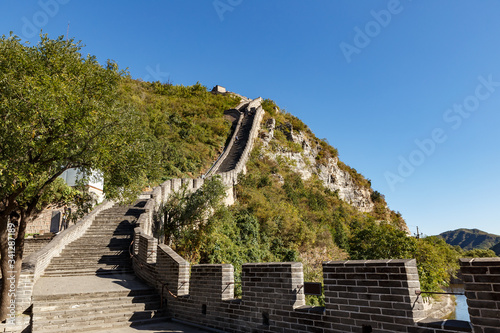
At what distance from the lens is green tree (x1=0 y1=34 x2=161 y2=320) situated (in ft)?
22.7

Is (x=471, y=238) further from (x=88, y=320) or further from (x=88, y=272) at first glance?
(x=88, y=320)

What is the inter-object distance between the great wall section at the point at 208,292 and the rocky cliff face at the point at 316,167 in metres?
24.4

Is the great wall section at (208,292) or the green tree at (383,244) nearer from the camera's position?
the great wall section at (208,292)

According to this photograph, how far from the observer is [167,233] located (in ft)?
47.8

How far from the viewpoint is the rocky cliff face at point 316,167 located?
36.7 meters

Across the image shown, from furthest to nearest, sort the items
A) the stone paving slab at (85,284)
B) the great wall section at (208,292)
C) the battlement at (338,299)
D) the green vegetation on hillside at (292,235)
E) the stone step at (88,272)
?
the green vegetation on hillside at (292,235), the stone step at (88,272), the stone paving slab at (85,284), the great wall section at (208,292), the battlement at (338,299)

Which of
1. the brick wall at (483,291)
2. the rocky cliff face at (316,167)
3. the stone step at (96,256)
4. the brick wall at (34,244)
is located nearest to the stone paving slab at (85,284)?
the stone step at (96,256)

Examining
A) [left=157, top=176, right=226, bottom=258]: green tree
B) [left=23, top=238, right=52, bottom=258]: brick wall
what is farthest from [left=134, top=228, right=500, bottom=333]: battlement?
[left=23, top=238, right=52, bottom=258]: brick wall

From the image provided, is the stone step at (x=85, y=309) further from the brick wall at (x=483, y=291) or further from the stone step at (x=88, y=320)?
the brick wall at (x=483, y=291)

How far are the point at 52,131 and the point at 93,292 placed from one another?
4.21 m

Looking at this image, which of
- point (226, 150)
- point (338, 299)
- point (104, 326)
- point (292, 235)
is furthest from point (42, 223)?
point (226, 150)

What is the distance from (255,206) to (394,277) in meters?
17.1

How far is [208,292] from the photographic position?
22.3ft

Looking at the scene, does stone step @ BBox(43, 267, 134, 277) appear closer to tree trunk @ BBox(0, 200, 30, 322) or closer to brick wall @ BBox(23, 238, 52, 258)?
tree trunk @ BBox(0, 200, 30, 322)
